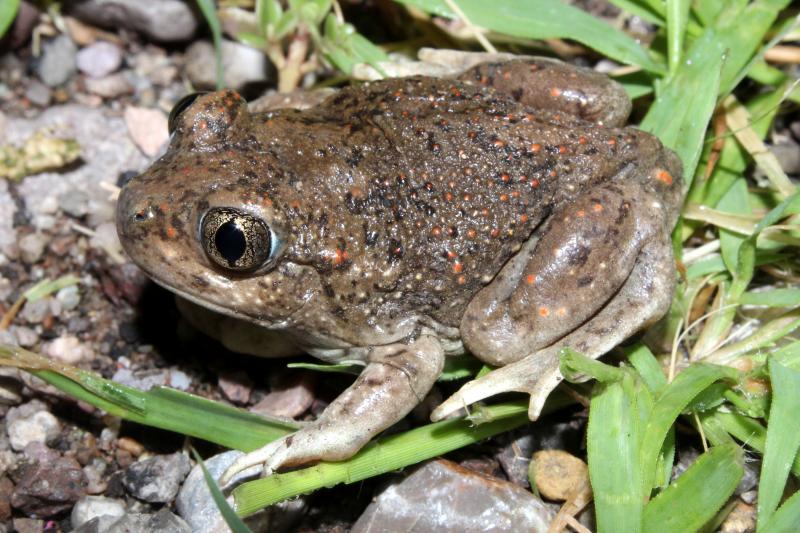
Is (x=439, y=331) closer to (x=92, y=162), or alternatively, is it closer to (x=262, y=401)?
(x=262, y=401)

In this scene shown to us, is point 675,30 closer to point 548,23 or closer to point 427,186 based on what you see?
point 548,23

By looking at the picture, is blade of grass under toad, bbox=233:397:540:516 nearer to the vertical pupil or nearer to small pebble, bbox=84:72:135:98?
the vertical pupil

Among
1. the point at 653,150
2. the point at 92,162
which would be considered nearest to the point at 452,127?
the point at 653,150

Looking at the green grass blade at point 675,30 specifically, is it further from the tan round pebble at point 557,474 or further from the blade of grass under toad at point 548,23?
the tan round pebble at point 557,474

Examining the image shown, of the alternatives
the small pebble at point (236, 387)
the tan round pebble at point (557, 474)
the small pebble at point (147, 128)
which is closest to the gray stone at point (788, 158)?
the tan round pebble at point (557, 474)

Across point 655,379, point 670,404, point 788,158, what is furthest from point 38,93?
point 788,158

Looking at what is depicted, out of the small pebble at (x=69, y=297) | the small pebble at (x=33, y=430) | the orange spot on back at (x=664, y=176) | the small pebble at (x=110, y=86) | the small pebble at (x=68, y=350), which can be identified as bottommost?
the small pebble at (x=33, y=430)
